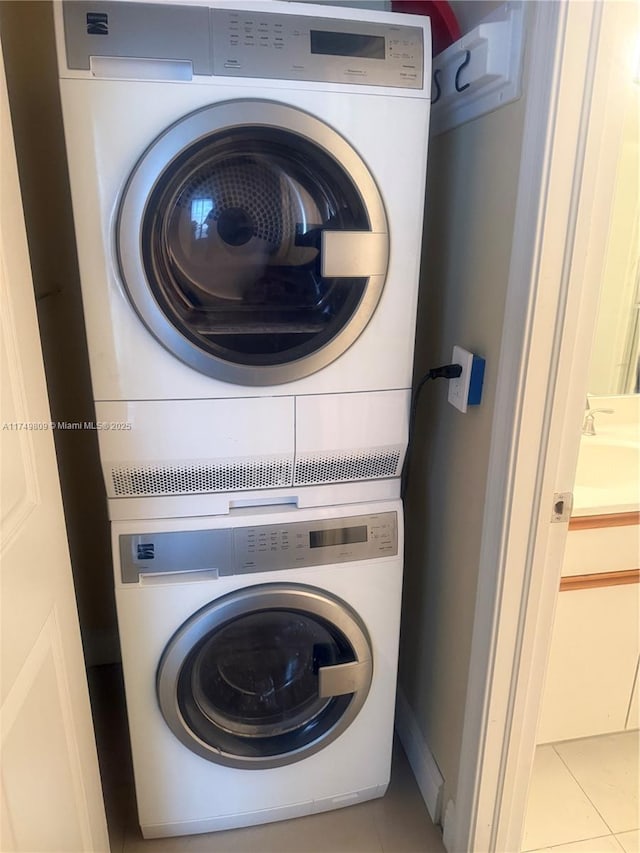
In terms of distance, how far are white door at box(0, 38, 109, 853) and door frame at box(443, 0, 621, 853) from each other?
2.56ft

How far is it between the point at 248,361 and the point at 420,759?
115 centimetres

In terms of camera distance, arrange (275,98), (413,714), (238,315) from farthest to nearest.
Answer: (413,714), (238,315), (275,98)

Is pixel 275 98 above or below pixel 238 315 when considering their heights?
above

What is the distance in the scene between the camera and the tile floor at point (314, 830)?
144 centimetres

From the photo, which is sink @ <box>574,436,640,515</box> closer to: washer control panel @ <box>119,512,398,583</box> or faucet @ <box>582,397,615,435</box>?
faucet @ <box>582,397,615,435</box>

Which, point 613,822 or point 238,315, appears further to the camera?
point 613,822

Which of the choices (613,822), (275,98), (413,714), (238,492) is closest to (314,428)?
(238,492)

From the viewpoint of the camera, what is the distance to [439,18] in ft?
4.04

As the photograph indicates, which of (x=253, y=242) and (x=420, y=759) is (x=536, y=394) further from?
(x=420, y=759)

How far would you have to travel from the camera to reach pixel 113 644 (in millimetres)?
1917

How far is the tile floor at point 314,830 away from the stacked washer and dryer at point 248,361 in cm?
5

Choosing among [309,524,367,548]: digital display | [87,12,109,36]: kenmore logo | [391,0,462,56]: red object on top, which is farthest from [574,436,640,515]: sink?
[87,12,109,36]: kenmore logo

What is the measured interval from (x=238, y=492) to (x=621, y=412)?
4.02 ft

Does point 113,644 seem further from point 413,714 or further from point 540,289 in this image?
point 540,289
